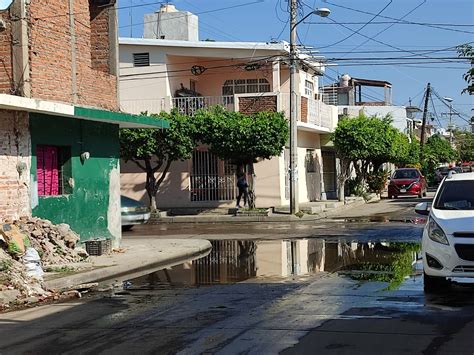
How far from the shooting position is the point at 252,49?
103ft

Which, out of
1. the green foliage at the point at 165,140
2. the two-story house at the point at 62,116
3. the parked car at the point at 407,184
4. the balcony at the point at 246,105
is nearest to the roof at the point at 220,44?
the balcony at the point at 246,105

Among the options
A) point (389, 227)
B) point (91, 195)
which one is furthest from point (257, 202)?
point (91, 195)

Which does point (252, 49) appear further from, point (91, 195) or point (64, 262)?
point (64, 262)

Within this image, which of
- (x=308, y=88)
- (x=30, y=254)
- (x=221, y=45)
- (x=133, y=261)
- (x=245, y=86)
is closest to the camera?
(x=30, y=254)

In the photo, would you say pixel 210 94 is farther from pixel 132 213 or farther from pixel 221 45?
pixel 132 213

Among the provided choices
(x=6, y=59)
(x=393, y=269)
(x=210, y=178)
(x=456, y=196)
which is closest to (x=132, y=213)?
(x=210, y=178)

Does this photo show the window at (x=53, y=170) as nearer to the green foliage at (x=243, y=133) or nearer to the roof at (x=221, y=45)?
the green foliage at (x=243, y=133)

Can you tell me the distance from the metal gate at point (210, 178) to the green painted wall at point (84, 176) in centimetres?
1391

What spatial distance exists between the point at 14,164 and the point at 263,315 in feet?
23.7

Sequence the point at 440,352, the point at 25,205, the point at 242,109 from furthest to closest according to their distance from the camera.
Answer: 1. the point at 242,109
2. the point at 25,205
3. the point at 440,352

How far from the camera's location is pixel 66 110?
13.8 metres

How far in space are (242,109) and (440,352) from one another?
78.7ft

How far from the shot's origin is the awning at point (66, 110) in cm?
1246

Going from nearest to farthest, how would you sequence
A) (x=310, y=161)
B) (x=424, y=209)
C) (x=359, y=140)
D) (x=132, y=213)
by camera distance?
(x=424, y=209), (x=132, y=213), (x=359, y=140), (x=310, y=161)
